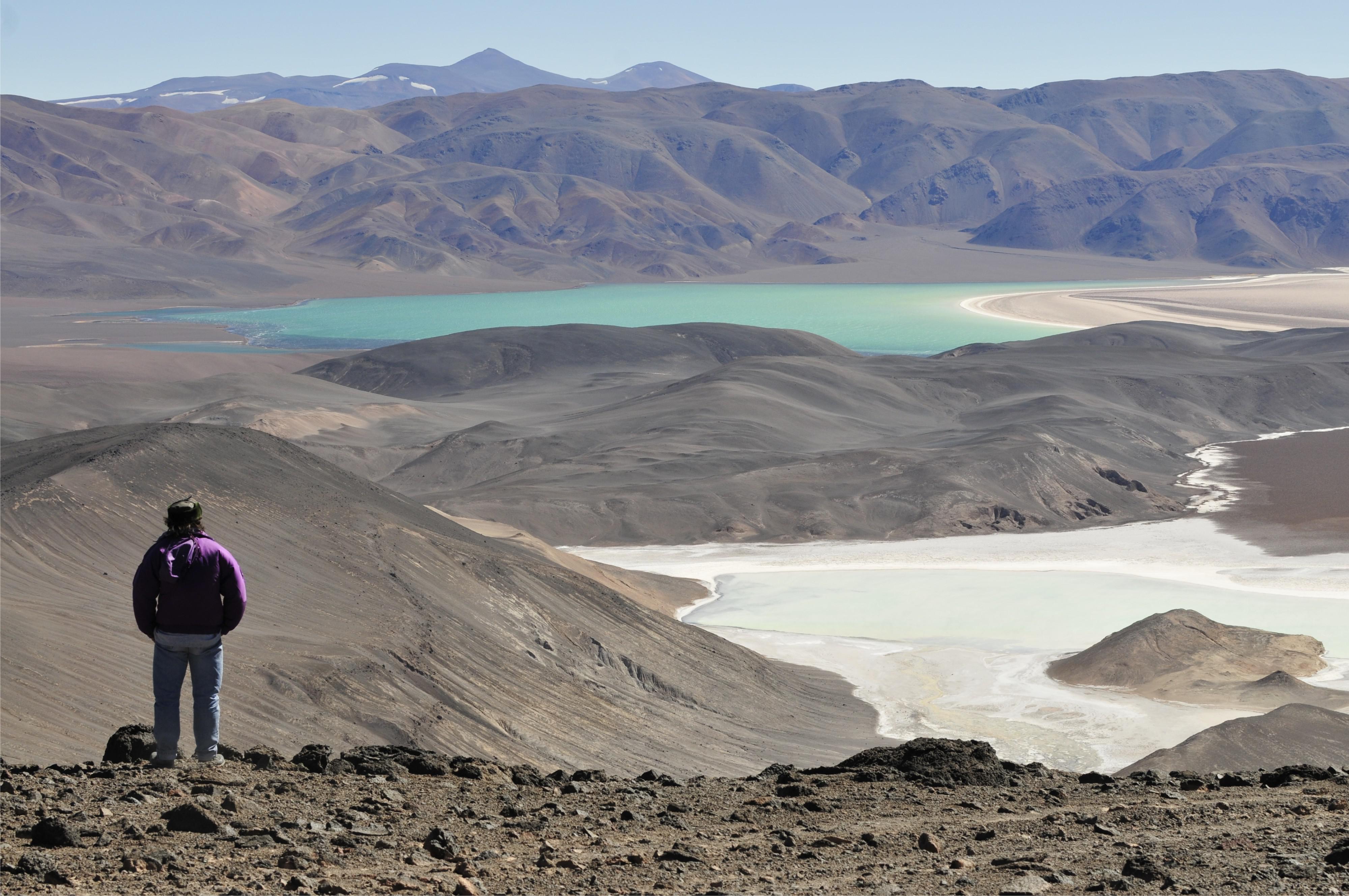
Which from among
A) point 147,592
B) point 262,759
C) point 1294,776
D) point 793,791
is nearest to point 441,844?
point 147,592

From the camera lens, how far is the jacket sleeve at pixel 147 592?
8609mm

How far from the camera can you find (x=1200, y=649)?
3569 centimetres

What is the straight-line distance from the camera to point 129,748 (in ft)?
33.4

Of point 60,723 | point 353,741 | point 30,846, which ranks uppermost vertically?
point 30,846

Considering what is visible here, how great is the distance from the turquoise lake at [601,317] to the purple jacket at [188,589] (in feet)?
428

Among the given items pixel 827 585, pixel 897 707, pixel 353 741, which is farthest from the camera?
pixel 827 585

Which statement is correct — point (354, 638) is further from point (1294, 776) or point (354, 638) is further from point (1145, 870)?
point (1145, 870)

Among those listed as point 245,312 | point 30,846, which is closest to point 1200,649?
point 30,846

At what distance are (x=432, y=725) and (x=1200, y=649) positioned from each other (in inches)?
907

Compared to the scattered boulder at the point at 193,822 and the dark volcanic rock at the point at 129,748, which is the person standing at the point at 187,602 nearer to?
the scattered boulder at the point at 193,822

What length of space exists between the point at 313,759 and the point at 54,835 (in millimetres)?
3397

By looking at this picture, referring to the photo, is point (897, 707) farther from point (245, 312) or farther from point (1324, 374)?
point (245, 312)

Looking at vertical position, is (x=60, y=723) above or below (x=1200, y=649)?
above

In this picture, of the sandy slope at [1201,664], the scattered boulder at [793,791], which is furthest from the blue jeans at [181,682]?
the sandy slope at [1201,664]
